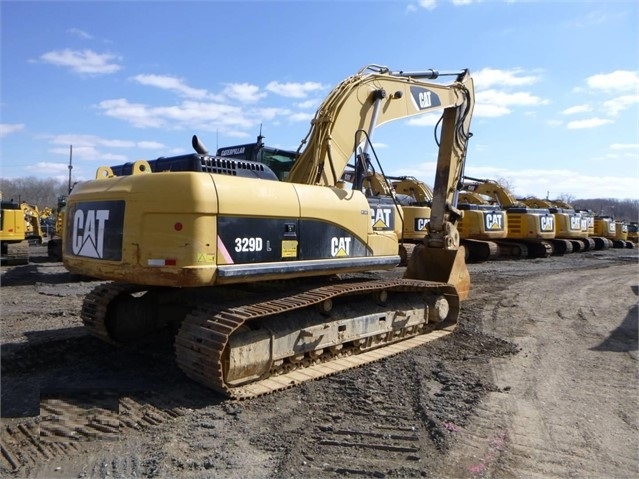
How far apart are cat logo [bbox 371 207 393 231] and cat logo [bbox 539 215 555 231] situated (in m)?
15.7

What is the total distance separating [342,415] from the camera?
4266 millimetres

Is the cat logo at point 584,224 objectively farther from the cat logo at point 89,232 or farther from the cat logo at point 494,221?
the cat logo at point 89,232

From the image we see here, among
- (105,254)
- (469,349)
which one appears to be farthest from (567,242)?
(105,254)

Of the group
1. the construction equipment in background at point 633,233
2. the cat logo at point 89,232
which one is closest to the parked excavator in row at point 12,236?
the cat logo at point 89,232

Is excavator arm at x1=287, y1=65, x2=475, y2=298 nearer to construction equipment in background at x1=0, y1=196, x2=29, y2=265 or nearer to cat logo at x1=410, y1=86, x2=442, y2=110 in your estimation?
cat logo at x1=410, y1=86, x2=442, y2=110

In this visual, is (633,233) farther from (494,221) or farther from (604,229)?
(494,221)

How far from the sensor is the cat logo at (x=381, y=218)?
6.41 m

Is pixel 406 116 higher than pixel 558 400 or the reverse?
higher

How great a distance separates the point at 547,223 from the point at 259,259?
64.2 feet

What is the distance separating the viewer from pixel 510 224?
21.5m

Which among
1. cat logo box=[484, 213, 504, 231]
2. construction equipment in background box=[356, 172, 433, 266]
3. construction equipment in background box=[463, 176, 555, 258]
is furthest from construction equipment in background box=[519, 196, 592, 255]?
construction equipment in background box=[356, 172, 433, 266]

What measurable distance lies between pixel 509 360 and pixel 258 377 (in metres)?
2.86

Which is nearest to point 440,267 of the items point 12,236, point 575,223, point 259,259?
point 259,259

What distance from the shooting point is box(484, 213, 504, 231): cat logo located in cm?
1875
